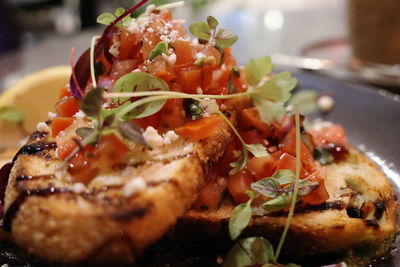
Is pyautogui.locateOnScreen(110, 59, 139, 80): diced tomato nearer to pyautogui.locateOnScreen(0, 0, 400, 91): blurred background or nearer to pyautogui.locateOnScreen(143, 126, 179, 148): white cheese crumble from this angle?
pyautogui.locateOnScreen(143, 126, 179, 148): white cheese crumble

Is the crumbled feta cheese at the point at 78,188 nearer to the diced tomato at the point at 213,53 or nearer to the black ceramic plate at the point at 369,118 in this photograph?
the diced tomato at the point at 213,53

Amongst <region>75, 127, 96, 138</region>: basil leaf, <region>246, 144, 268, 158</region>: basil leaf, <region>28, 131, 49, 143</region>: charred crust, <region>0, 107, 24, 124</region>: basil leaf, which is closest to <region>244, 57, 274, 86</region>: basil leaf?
<region>246, 144, 268, 158</region>: basil leaf

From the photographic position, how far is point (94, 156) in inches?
64.6

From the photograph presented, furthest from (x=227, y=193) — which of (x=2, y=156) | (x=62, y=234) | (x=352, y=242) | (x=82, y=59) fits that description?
(x=2, y=156)

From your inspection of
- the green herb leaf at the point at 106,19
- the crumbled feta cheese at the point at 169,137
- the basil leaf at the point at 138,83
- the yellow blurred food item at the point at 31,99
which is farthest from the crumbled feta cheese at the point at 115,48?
the yellow blurred food item at the point at 31,99

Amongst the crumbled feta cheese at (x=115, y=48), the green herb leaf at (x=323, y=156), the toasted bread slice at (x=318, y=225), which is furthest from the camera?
the green herb leaf at (x=323, y=156)

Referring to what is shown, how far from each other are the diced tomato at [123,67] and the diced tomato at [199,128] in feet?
1.41

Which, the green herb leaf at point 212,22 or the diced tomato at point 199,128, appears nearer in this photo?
the diced tomato at point 199,128

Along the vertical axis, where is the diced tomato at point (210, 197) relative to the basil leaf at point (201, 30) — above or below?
below

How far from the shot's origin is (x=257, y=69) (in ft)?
7.40

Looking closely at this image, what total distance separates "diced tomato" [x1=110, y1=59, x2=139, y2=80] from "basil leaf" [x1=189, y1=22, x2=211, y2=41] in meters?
0.34

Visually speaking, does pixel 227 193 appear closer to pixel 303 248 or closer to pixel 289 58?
pixel 303 248

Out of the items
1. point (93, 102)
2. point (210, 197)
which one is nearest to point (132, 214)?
point (93, 102)

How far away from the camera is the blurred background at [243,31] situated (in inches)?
193
